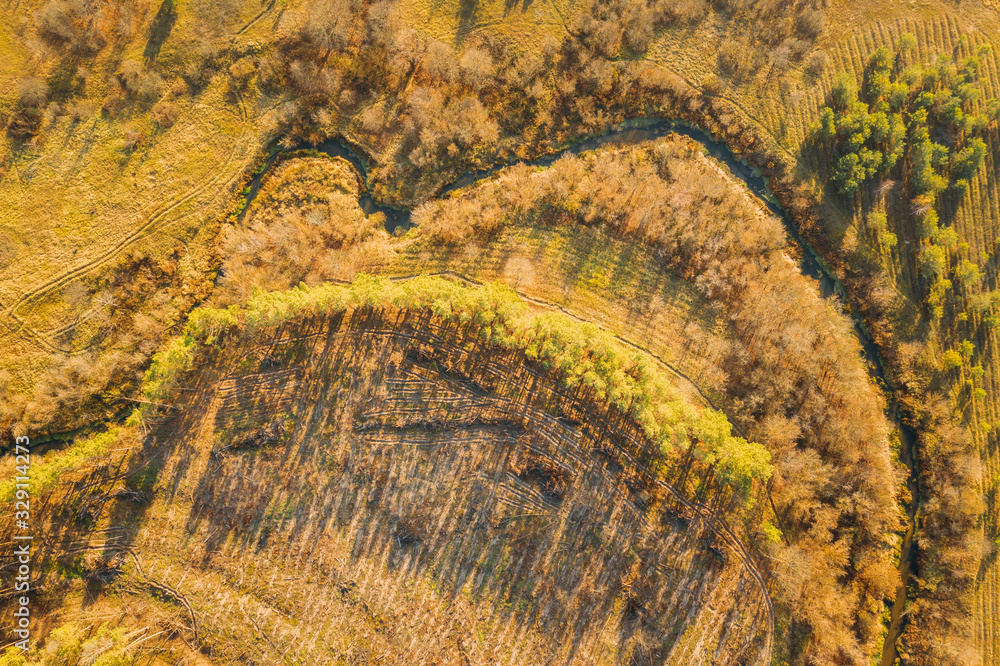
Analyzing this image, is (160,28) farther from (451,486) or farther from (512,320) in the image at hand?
(451,486)

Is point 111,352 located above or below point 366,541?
above

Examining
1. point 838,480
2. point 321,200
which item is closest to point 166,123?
point 321,200

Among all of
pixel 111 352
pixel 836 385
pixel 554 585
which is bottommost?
pixel 554 585

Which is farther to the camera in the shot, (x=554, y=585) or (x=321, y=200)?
(x=321, y=200)

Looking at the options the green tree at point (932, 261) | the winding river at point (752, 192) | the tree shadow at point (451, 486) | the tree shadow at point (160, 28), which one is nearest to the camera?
the tree shadow at point (451, 486)

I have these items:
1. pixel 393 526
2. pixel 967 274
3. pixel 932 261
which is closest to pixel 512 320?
pixel 393 526

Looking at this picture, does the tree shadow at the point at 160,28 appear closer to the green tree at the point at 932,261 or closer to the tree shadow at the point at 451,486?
the tree shadow at the point at 451,486

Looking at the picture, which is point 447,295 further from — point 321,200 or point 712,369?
point 712,369

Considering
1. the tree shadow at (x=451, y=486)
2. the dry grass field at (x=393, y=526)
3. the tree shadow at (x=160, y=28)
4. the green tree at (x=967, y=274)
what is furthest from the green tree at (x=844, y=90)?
the tree shadow at (x=160, y=28)
